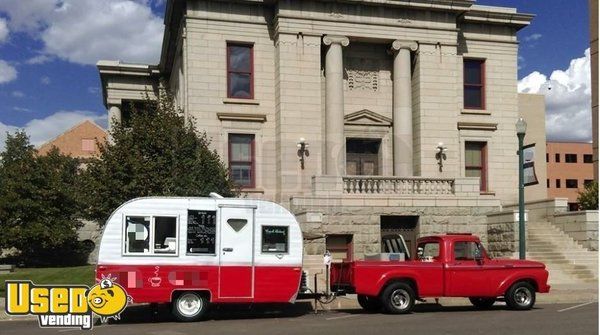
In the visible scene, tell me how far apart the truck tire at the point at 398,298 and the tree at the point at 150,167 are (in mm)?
8375

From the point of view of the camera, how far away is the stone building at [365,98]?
97.0 ft

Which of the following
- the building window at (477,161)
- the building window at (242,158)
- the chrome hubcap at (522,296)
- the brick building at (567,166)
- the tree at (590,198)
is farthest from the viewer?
the brick building at (567,166)

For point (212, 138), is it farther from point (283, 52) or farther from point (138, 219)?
point (138, 219)

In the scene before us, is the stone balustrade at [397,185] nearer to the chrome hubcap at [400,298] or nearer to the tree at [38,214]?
the chrome hubcap at [400,298]

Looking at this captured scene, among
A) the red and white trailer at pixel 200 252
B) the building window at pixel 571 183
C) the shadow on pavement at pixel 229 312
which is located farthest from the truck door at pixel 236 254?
the building window at pixel 571 183

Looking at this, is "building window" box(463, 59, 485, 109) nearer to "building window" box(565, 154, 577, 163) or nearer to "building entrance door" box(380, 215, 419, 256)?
"building entrance door" box(380, 215, 419, 256)

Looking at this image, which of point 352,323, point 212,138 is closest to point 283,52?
point 212,138

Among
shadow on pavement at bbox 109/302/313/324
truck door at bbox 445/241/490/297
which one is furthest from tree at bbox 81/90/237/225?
truck door at bbox 445/241/490/297

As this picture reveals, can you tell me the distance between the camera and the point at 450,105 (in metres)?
32.2

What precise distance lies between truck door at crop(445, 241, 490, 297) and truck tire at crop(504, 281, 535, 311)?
65 cm

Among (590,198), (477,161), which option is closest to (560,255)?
(477,161)

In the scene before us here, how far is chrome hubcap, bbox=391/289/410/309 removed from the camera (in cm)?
1664

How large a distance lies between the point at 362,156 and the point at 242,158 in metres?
5.84

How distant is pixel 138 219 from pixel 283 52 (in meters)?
16.4
